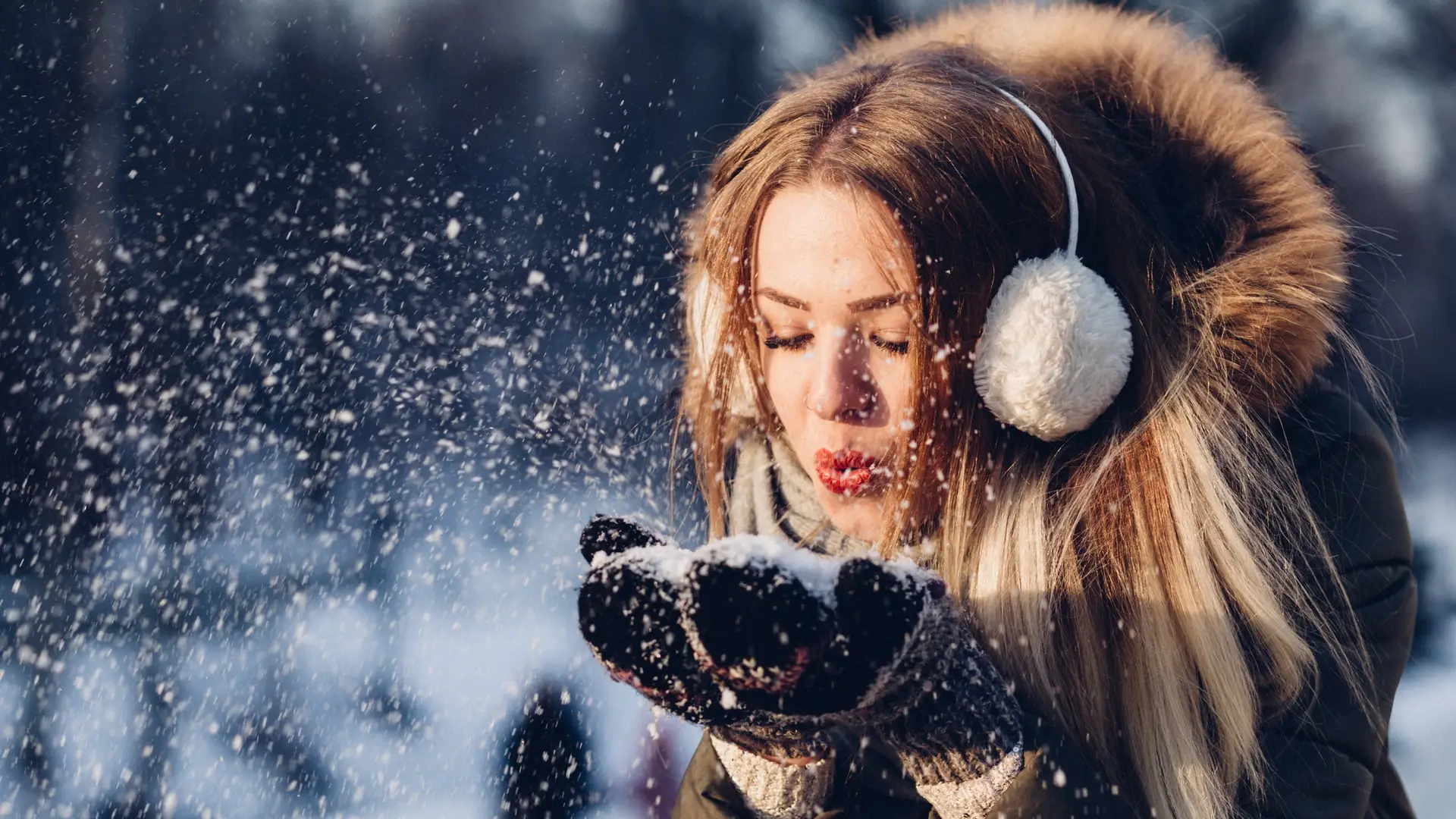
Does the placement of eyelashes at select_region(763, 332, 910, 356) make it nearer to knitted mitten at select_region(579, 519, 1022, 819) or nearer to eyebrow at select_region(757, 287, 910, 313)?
eyebrow at select_region(757, 287, 910, 313)

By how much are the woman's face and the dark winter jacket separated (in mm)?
389

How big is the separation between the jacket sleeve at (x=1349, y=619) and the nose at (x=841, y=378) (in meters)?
0.58

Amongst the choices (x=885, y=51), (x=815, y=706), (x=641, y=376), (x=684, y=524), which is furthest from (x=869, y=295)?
(x=641, y=376)

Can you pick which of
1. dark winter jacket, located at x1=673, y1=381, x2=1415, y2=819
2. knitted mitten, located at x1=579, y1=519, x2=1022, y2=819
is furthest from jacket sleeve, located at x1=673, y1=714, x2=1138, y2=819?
knitted mitten, located at x1=579, y1=519, x2=1022, y2=819

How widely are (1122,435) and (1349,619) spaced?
1.14 ft

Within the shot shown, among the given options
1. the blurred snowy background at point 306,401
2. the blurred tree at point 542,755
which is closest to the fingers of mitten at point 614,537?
the blurred snowy background at point 306,401

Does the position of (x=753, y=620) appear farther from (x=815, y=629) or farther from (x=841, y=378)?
(x=841, y=378)

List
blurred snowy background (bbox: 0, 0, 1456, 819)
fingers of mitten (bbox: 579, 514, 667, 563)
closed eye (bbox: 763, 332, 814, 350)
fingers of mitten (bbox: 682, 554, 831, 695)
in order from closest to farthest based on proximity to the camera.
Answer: fingers of mitten (bbox: 682, 554, 831, 695) < fingers of mitten (bbox: 579, 514, 667, 563) < closed eye (bbox: 763, 332, 814, 350) < blurred snowy background (bbox: 0, 0, 1456, 819)

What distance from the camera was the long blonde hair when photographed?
124cm

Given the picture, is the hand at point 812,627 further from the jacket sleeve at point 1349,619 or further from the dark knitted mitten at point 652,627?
the jacket sleeve at point 1349,619

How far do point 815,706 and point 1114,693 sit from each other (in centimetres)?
55

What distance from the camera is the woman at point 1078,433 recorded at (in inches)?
47.9

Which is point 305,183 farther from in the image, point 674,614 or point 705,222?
point 674,614

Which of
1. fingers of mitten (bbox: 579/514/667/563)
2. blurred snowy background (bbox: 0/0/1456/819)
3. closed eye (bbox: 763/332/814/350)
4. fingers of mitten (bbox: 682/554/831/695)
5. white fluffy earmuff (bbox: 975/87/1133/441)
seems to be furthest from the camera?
blurred snowy background (bbox: 0/0/1456/819)
